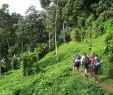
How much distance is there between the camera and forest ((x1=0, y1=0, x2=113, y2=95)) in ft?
77.5

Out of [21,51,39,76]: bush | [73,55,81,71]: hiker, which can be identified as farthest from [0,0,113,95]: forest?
[73,55,81,71]: hiker

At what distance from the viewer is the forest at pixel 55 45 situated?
2361 centimetres

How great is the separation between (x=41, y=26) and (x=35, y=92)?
3366cm

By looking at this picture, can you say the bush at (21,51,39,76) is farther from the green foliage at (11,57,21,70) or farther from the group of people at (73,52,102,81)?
the green foliage at (11,57,21,70)

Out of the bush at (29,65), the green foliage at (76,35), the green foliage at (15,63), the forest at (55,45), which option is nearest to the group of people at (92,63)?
the forest at (55,45)

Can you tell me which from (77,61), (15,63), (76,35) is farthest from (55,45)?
(77,61)

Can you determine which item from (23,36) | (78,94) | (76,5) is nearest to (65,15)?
(76,5)

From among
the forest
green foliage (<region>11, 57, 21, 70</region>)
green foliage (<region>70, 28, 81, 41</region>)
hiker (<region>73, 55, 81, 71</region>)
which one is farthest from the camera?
green foliage (<region>11, 57, 21, 70</region>)

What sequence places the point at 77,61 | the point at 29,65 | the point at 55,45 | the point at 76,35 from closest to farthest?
the point at 77,61, the point at 29,65, the point at 76,35, the point at 55,45

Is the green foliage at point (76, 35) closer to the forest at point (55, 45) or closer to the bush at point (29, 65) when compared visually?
the forest at point (55, 45)

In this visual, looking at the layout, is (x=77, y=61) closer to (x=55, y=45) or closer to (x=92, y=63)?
(x=92, y=63)

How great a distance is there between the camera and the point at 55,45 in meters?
51.7

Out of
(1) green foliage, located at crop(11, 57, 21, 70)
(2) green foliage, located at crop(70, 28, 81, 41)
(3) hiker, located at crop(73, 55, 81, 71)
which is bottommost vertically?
(1) green foliage, located at crop(11, 57, 21, 70)

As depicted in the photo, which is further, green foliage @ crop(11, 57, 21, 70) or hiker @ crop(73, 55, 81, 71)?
green foliage @ crop(11, 57, 21, 70)
